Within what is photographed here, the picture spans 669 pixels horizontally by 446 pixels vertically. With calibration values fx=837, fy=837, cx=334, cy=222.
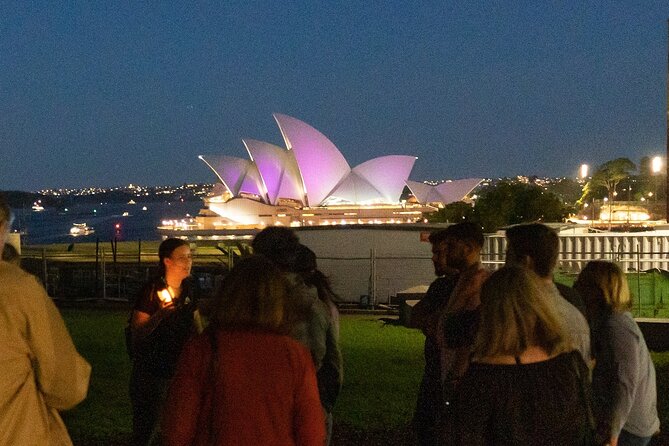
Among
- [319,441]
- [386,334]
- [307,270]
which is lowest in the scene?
[386,334]

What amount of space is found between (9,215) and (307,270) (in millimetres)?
1548

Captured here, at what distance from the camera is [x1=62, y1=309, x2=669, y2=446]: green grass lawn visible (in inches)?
290

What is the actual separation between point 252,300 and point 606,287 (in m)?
1.89

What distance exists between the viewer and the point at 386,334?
13.7m

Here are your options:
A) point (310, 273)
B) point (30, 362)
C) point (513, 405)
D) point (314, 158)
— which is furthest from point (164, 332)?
point (314, 158)

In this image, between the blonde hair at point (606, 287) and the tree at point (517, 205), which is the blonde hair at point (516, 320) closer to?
the blonde hair at point (606, 287)

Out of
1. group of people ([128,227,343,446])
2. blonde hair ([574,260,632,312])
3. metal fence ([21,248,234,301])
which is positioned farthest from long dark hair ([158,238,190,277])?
metal fence ([21,248,234,301])

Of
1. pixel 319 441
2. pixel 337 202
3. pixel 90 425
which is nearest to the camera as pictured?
pixel 319 441

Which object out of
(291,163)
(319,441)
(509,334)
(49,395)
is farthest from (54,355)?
(291,163)

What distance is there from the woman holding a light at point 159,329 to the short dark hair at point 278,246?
2.56ft

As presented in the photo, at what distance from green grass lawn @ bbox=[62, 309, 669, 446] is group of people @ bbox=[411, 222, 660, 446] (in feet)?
10.8

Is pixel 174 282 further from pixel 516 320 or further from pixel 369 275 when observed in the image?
pixel 369 275

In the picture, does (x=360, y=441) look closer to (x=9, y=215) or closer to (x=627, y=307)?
(x=627, y=307)

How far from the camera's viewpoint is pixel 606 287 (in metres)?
3.81
